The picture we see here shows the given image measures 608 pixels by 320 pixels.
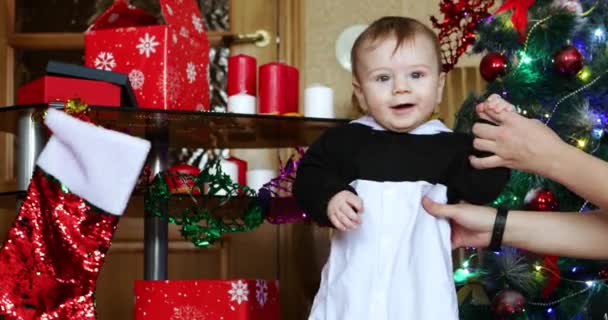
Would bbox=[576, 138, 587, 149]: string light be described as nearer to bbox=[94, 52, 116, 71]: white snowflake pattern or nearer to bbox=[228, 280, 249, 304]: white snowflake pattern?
bbox=[228, 280, 249, 304]: white snowflake pattern

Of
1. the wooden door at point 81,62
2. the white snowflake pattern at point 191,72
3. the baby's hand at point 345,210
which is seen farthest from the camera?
the wooden door at point 81,62

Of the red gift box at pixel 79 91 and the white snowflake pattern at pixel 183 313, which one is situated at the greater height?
the red gift box at pixel 79 91

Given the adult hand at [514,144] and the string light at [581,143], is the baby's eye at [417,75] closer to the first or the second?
the adult hand at [514,144]

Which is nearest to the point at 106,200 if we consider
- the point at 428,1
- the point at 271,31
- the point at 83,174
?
the point at 83,174

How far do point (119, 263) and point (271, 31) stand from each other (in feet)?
3.11

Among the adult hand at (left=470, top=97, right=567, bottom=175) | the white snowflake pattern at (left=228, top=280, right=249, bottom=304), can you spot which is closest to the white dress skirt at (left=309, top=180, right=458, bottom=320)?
the adult hand at (left=470, top=97, right=567, bottom=175)

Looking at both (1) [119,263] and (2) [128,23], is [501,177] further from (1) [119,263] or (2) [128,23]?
(1) [119,263]

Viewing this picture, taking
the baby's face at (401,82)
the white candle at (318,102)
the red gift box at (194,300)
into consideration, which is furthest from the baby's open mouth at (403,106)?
the white candle at (318,102)

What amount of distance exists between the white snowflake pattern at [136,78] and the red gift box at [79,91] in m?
0.13

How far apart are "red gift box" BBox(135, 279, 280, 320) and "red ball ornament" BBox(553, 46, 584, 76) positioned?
905 millimetres

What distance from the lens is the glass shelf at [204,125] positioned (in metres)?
1.95

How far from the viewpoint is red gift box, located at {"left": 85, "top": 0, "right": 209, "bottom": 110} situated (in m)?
2.10

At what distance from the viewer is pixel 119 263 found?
2807 mm

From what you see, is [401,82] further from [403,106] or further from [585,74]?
[585,74]
